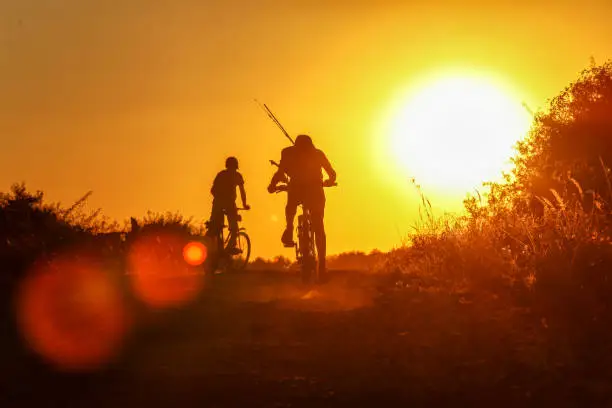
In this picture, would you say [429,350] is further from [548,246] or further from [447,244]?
[447,244]

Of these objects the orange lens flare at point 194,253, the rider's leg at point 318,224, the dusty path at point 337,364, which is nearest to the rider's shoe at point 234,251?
the orange lens flare at point 194,253

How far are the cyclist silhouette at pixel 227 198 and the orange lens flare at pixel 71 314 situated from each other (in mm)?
5428

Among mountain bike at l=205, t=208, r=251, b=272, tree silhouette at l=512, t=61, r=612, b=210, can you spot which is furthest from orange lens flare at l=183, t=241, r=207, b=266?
tree silhouette at l=512, t=61, r=612, b=210

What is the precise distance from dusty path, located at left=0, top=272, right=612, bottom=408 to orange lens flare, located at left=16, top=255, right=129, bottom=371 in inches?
13.1

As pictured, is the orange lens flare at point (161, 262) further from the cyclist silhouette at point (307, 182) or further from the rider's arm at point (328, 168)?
the rider's arm at point (328, 168)

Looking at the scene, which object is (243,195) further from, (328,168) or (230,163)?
(328,168)

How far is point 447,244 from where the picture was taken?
52.7ft

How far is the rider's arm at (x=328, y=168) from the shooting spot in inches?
765

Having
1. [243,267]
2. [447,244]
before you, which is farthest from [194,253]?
[447,244]

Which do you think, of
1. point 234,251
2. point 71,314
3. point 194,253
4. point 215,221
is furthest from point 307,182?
point 71,314

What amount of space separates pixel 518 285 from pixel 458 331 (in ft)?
6.98

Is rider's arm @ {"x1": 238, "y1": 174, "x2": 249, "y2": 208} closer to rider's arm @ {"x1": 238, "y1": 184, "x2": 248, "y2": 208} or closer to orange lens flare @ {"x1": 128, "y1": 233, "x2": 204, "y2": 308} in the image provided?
rider's arm @ {"x1": 238, "y1": 184, "x2": 248, "y2": 208}

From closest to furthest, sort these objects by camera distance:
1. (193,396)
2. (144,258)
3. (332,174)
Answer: (193,396), (332,174), (144,258)

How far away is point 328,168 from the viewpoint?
19516 millimetres
